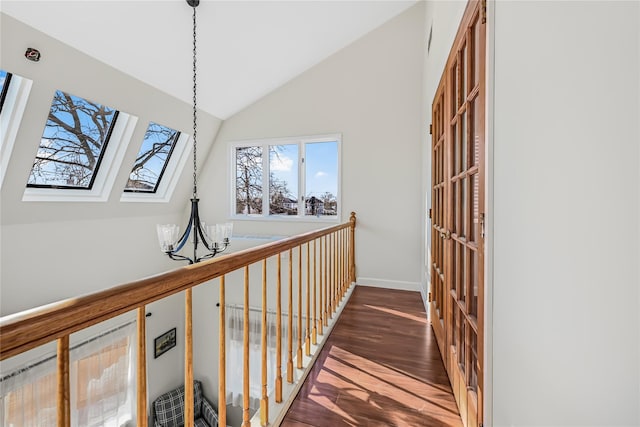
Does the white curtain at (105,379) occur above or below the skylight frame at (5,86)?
below

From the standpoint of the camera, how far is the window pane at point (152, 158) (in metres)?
3.88

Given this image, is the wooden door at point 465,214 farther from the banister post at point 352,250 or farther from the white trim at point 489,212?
the banister post at point 352,250

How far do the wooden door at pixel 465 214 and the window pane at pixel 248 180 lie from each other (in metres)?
3.02

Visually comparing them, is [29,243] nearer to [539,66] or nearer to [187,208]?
[187,208]

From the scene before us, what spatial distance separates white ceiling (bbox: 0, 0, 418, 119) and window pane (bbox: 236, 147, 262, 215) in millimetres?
705

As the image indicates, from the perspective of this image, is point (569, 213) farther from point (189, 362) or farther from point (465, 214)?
point (189, 362)

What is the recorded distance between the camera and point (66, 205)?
10.7ft

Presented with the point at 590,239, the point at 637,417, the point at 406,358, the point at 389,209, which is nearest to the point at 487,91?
the point at 590,239

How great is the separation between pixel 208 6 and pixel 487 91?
2.56 m

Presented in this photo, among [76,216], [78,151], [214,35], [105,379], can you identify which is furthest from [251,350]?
[214,35]

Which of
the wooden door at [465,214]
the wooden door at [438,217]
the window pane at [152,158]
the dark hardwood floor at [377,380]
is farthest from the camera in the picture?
the window pane at [152,158]

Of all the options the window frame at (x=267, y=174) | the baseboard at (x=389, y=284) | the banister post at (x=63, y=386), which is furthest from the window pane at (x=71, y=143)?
the baseboard at (x=389, y=284)

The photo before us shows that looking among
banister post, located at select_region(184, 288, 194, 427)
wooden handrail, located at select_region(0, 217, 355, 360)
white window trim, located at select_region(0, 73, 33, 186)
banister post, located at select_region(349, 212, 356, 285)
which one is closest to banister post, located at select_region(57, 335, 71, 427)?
wooden handrail, located at select_region(0, 217, 355, 360)

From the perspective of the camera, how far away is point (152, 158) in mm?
4094
